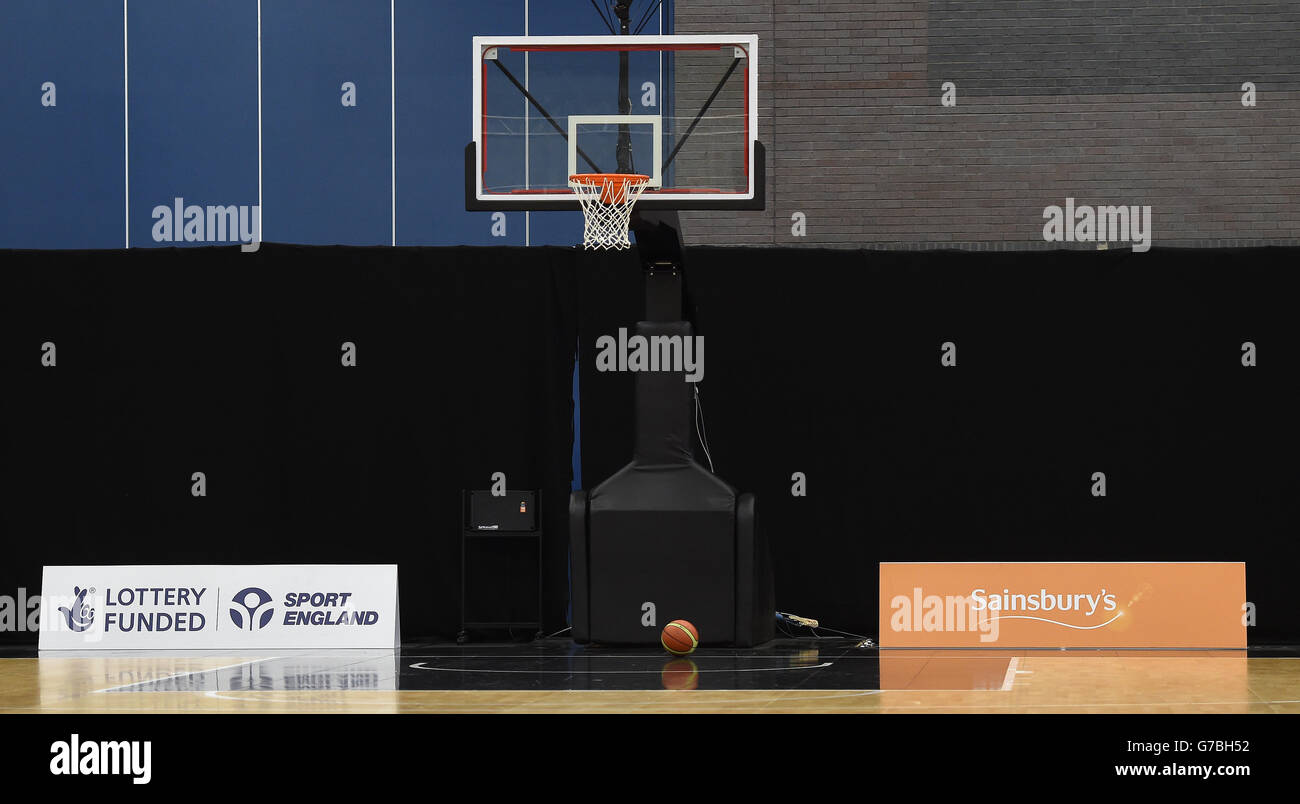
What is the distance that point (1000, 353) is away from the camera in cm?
914

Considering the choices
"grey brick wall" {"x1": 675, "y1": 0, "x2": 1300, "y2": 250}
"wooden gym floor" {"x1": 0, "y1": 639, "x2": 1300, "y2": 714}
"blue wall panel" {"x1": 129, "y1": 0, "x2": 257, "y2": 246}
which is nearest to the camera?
"wooden gym floor" {"x1": 0, "y1": 639, "x2": 1300, "y2": 714}

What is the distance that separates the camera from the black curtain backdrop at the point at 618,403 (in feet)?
29.6

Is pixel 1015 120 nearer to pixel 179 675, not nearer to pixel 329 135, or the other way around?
pixel 329 135

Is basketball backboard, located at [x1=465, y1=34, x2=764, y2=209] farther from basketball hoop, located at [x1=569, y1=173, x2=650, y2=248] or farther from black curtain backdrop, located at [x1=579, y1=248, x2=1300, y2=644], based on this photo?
black curtain backdrop, located at [x1=579, y1=248, x2=1300, y2=644]

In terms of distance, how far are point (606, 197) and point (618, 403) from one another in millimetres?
1642

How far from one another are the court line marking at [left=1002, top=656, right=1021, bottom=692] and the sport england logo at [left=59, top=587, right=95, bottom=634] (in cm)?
567

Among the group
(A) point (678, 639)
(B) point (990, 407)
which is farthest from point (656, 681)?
(B) point (990, 407)

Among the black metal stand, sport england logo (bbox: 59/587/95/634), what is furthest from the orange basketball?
sport england logo (bbox: 59/587/95/634)

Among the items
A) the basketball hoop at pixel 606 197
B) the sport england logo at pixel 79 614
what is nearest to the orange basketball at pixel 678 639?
the basketball hoop at pixel 606 197

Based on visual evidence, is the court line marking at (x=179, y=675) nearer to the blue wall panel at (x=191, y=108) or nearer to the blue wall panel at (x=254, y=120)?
the blue wall panel at (x=254, y=120)

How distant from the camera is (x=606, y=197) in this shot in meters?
8.18

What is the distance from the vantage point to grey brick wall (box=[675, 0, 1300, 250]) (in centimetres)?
1207
